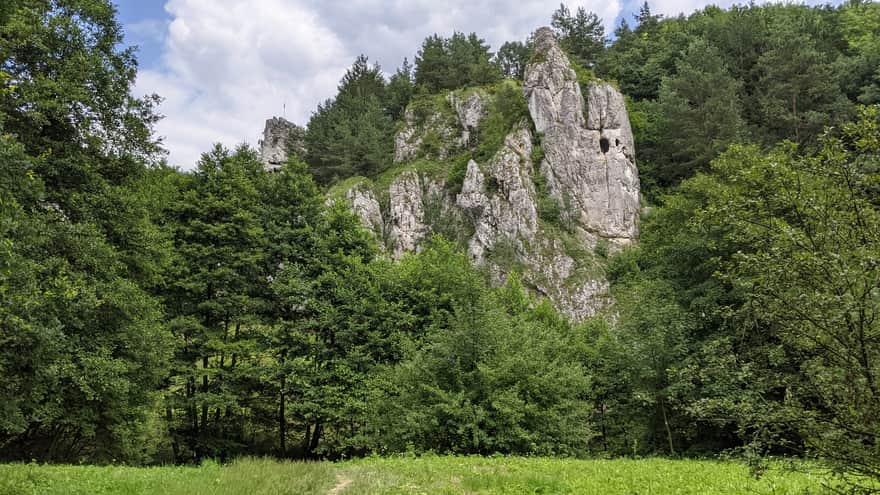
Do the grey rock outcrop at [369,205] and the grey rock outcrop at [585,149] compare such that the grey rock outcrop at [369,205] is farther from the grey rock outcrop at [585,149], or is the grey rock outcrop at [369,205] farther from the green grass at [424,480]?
the green grass at [424,480]

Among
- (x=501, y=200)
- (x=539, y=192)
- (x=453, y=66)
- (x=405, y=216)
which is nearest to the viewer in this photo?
(x=501, y=200)

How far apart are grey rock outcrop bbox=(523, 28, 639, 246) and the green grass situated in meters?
35.7

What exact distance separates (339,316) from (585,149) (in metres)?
35.5

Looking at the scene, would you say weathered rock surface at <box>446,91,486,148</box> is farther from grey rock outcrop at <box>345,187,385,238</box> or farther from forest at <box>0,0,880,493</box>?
forest at <box>0,0,880,493</box>

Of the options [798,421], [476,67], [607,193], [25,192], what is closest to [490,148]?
[607,193]

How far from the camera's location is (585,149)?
4688 centimetres

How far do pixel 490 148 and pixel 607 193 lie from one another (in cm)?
1212

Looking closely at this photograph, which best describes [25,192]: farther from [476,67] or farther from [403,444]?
[476,67]

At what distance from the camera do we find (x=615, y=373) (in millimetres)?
22406

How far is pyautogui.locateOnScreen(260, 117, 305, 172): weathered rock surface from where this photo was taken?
62906mm

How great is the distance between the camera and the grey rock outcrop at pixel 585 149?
4478cm

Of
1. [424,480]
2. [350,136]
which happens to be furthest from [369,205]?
[424,480]

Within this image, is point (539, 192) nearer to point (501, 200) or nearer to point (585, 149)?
point (501, 200)

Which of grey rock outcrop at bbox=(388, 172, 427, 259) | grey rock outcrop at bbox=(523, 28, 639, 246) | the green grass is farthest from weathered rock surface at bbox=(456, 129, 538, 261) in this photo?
the green grass
